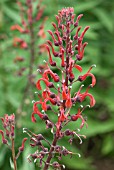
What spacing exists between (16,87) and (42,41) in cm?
89

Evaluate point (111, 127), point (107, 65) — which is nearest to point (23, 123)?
point (111, 127)

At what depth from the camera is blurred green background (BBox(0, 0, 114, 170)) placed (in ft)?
24.7

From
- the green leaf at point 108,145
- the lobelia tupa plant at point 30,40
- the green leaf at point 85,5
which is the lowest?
the lobelia tupa plant at point 30,40

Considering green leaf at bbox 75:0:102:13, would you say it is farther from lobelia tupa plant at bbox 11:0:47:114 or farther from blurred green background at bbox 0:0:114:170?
lobelia tupa plant at bbox 11:0:47:114

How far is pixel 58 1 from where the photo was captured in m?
9.16

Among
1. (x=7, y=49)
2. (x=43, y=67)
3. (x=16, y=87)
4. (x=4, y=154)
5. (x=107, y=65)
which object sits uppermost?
(x=107, y=65)

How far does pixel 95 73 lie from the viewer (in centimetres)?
928

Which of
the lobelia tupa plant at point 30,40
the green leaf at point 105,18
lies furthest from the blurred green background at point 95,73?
the lobelia tupa plant at point 30,40

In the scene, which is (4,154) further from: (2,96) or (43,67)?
(43,67)

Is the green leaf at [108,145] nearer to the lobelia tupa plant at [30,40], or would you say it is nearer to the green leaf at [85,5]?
the green leaf at [85,5]

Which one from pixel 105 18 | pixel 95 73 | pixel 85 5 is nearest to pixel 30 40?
pixel 85 5

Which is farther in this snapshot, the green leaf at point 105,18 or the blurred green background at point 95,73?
the green leaf at point 105,18

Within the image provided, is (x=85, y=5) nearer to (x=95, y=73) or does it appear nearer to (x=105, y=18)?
(x=105, y=18)

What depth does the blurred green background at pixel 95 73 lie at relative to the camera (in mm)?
7535
